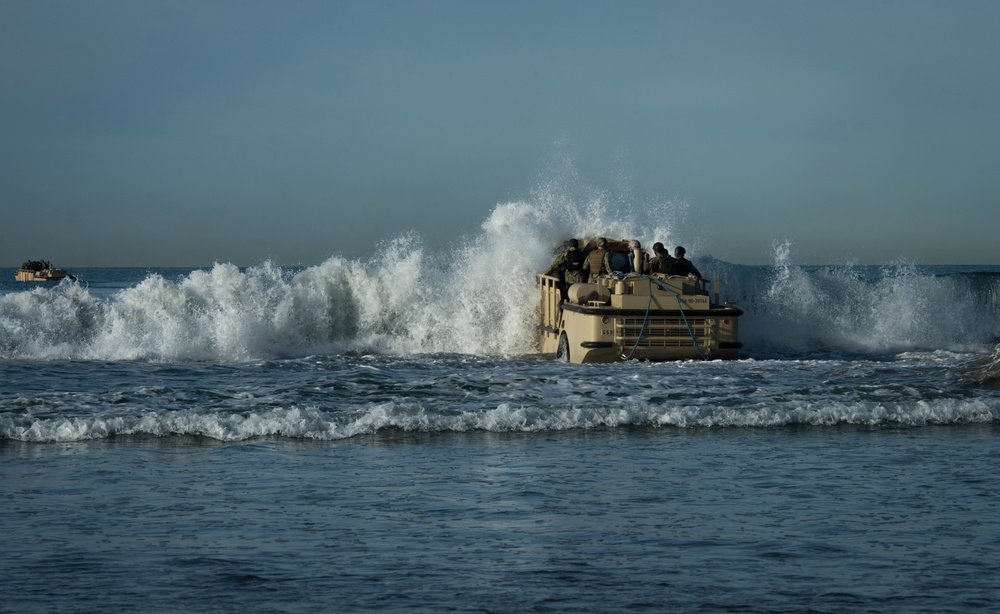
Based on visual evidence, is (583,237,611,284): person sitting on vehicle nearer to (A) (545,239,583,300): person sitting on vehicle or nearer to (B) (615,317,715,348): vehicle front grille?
(A) (545,239,583,300): person sitting on vehicle

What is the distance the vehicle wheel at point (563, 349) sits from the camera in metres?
20.4

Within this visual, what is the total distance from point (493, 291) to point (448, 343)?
5.18 feet

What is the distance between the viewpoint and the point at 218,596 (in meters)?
5.82

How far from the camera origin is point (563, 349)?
20.6 m

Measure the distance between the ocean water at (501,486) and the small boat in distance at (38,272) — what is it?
74.0 meters

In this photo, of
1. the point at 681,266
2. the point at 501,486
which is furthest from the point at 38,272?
the point at 501,486

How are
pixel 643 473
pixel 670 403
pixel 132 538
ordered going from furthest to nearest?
1. pixel 670 403
2. pixel 643 473
3. pixel 132 538

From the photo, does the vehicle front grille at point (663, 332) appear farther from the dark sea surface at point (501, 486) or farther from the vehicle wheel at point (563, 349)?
the vehicle wheel at point (563, 349)

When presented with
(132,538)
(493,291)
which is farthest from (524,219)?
(132,538)

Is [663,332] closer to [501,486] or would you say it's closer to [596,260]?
[596,260]

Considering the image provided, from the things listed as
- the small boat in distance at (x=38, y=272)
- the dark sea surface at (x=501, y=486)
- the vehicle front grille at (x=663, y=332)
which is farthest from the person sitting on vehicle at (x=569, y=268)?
the small boat in distance at (x=38, y=272)

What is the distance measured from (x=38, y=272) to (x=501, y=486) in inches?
3507

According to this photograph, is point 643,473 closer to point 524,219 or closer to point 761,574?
point 761,574

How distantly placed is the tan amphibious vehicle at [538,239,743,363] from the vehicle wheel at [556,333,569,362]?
2.14 ft
